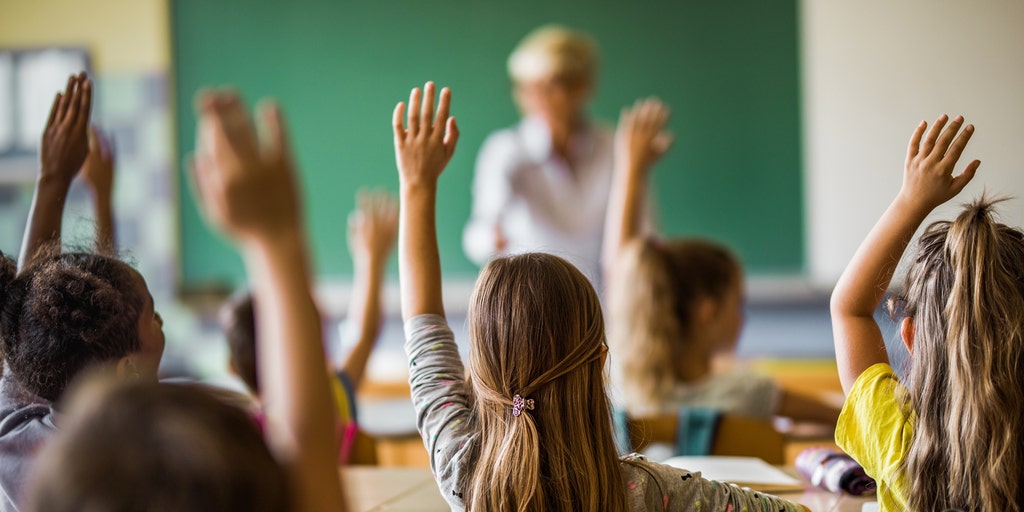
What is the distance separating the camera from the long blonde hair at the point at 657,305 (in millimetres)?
2451

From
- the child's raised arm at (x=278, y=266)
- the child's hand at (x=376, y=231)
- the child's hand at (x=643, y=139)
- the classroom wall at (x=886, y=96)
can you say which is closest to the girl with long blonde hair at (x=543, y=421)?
the child's raised arm at (x=278, y=266)

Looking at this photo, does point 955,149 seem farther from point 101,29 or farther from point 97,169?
point 101,29

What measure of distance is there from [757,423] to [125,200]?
4298 millimetres

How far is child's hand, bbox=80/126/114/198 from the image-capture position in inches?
76.5

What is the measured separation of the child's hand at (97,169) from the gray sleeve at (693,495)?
4.17ft

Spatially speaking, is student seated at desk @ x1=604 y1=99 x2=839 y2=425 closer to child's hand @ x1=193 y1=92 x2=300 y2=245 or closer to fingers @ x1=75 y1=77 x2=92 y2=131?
fingers @ x1=75 y1=77 x2=92 y2=131

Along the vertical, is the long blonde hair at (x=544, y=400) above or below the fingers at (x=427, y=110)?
below

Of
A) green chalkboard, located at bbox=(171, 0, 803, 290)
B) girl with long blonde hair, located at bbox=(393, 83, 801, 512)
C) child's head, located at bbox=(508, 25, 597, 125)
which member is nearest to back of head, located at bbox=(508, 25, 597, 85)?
child's head, located at bbox=(508, 25, 597, 125)

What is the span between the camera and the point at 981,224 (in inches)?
46.8

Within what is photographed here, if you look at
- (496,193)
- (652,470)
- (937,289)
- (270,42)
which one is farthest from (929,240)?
(270,42)

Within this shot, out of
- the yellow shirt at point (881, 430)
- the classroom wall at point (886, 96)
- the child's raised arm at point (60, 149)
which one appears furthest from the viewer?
the classroom wall at point (886, 96)

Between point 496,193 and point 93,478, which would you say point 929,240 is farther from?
point 496,193

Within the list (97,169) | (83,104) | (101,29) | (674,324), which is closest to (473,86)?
(101,29)

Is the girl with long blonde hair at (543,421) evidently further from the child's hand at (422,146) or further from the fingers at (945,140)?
the fingers at (945,140)
